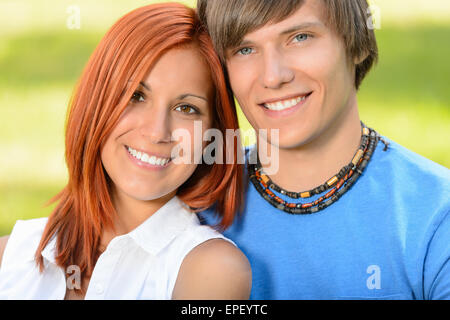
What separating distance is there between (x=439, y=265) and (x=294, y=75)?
698 mm

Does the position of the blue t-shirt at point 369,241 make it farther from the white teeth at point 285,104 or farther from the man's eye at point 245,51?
the man's eye at point 245,51

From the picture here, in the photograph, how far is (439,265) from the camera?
1702mm

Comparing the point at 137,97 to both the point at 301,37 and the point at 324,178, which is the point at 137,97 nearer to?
the point at 301,37

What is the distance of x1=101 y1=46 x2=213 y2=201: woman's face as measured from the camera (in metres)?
1.72

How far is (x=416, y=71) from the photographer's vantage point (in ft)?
15.1

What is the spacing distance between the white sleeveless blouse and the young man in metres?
0.20

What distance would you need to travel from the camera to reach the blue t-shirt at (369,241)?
68.6 inches

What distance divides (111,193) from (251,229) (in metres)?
0.48

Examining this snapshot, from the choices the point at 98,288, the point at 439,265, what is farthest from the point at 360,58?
the point at 98,288

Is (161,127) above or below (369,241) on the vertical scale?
above

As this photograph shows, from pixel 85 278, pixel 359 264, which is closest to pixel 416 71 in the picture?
pixel 359 264

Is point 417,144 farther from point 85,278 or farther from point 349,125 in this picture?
point 85,278

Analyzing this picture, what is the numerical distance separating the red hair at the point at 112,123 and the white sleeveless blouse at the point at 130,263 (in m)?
0.05

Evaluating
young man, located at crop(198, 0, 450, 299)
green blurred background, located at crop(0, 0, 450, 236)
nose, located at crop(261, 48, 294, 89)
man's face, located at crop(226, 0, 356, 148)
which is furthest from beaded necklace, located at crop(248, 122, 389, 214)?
green blurred background, located at crop(0, 0, 450, 236)
